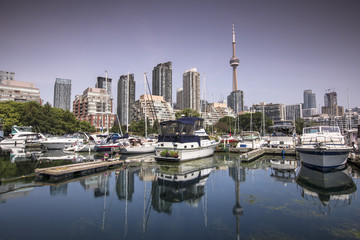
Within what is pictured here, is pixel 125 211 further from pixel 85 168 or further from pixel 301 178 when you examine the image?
pixel 301 178

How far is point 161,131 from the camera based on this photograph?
2509 centimetres

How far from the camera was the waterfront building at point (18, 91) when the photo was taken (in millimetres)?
98625

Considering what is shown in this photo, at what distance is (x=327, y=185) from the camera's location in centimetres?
1401

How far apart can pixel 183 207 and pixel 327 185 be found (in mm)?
10802

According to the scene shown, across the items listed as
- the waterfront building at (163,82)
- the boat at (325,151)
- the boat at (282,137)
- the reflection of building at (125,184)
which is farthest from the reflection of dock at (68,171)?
the waterfront building at (163,82)

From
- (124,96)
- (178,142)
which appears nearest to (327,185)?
(178,142)

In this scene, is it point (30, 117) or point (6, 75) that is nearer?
point (30, 117)

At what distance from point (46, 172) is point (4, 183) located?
254cm

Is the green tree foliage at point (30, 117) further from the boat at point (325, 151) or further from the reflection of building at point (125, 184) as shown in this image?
the boat at point (325, 151)

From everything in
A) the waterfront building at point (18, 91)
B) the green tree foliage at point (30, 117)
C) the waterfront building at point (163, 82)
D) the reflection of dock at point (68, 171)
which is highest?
the waterfront building at point (163, 82)

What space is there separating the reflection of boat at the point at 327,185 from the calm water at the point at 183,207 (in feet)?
0.20

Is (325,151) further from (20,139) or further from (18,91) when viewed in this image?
(18,91)

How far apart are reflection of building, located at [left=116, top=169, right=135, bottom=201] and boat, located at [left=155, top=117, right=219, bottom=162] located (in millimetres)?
5271

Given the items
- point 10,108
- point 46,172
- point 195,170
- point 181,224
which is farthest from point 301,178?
point 10,108
